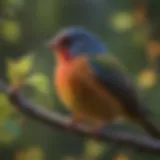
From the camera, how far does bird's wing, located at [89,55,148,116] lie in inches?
39.8

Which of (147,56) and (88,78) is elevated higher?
(147,56)

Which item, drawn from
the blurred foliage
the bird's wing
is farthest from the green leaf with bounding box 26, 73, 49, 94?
the bird's wing

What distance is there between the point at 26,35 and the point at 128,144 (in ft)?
0.98

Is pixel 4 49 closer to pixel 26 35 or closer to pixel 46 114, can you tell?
pixel 26 35

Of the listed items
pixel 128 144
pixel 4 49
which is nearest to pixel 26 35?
pixel 4 49

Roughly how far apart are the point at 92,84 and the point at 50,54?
138 mm

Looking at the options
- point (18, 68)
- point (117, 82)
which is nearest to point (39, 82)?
point (18, 68)

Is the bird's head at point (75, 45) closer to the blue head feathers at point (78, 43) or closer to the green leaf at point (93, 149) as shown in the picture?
the blue head feathers at point (78, 43)

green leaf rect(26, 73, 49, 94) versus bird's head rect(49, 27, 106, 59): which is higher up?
bird's head rect(49, 27, 106, 59)

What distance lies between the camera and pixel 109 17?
1159 millimetres

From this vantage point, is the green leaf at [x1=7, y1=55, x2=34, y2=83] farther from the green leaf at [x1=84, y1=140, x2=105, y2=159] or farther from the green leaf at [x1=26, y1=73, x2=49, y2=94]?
the green leaf at [x1=84, y1=140, x2=105, y2=159]

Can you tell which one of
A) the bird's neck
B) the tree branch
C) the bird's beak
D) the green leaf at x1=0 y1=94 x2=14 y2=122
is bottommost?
the green leaf at x1=0 y1=94 x2=14 y2=122

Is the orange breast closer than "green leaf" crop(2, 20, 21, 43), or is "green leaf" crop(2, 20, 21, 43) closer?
the orange breast

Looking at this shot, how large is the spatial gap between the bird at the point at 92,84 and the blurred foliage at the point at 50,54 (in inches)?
2.6
